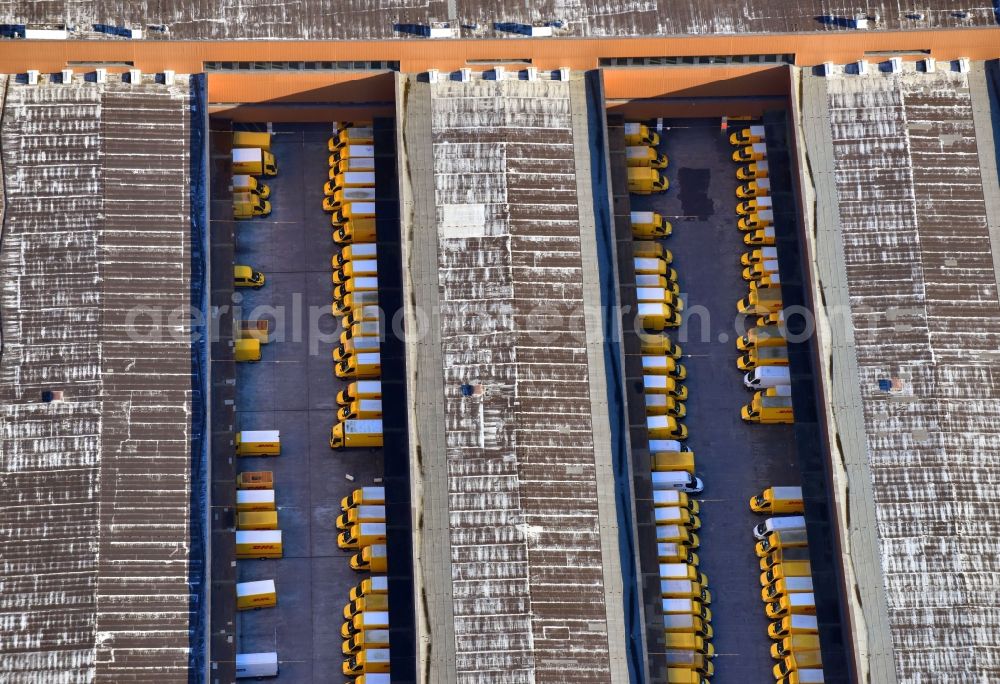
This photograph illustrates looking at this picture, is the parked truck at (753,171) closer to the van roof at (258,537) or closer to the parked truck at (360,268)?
the parked truck at (360,268)

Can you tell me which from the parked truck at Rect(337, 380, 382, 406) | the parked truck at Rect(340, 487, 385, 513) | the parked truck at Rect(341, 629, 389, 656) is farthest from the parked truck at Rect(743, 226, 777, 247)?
the parked truck at Rect(341, 629, 389, 656)

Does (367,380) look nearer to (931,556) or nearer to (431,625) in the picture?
(431,625)

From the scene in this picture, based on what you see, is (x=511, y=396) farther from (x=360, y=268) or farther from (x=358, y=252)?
(x=358, y=252)

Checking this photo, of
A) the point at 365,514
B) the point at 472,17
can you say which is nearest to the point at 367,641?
the point at 365,514

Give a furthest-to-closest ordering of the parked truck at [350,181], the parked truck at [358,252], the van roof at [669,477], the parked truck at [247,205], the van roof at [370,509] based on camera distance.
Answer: the parked truck at [350,181]
the parked truck at [247,205]
the parked truck at [358,252]
the van roof at [669,477]
the van roof at [370,509]

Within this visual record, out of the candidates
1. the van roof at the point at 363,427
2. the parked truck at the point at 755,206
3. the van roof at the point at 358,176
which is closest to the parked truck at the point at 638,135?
the parked truck at the point at 755,206

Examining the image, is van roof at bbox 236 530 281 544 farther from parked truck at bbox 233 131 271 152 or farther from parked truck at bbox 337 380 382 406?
parked truck at bbox 233 131 271 152

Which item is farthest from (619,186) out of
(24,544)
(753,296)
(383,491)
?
(24,544)

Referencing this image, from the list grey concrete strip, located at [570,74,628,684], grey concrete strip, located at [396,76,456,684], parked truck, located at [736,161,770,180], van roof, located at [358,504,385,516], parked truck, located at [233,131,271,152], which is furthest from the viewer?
parked truck, located at [736,161,770,180]
